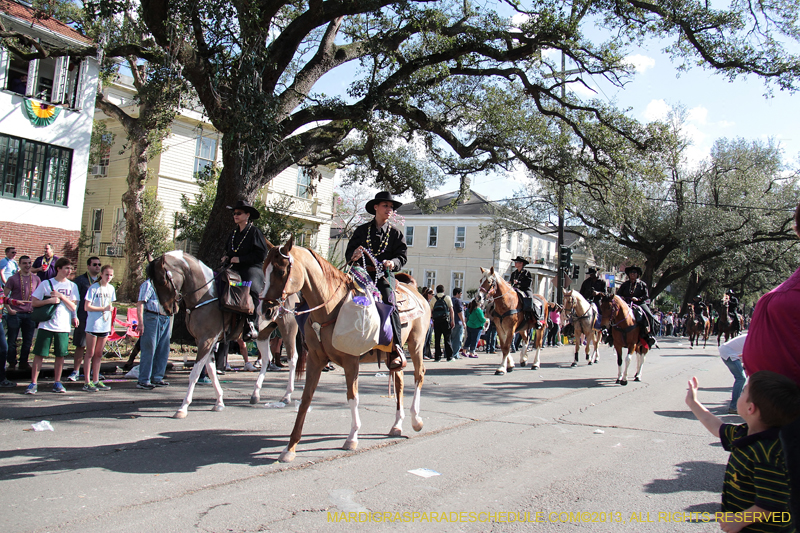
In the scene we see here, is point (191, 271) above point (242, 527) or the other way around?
above

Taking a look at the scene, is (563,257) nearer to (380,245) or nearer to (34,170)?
(380,245)

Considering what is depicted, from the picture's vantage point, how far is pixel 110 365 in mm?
11141

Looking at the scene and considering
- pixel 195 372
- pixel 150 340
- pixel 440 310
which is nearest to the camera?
pixel 195 372

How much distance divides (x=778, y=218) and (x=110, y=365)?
4218cm

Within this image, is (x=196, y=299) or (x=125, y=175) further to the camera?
(x=125, y=175)

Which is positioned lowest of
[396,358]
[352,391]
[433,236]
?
[352,391]

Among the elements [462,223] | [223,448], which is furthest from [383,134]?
[462,223]

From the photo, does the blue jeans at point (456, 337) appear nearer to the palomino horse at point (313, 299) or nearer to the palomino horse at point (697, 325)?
the palomino horse at point (313, 299)

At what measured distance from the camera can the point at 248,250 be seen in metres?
8.47

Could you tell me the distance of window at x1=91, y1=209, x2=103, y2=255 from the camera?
29078 millimetres

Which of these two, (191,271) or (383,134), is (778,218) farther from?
(191,271)

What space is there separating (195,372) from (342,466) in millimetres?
3027

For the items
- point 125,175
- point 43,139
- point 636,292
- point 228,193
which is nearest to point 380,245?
point 228,193

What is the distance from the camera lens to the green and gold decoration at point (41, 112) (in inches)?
720
